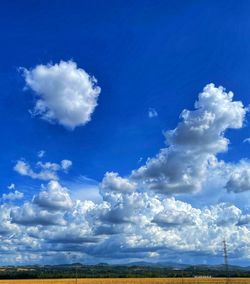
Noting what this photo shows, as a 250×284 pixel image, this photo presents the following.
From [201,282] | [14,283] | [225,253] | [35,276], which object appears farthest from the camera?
[35,276]

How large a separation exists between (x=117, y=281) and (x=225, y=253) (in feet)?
226

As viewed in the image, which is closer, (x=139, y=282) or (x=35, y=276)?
(x=139, y=282)

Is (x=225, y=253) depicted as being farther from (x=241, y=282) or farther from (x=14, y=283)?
(x=14, y=283)

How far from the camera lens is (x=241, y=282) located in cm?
14412

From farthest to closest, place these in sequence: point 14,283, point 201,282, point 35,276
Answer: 1. point 35,276
2. point 201,282
3. point 14,283

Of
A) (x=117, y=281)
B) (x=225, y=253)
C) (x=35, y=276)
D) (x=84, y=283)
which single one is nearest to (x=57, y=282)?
(x=84, y=283)

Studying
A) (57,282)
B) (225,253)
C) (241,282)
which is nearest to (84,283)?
(57,282)

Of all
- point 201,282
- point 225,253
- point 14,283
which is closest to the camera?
point 225,253

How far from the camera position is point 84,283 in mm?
152125

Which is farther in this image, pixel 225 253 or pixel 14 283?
pixel 14 283

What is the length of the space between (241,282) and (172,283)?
20.5 metres

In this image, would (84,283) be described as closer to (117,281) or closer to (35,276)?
(117,281)

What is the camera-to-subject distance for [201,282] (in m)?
148

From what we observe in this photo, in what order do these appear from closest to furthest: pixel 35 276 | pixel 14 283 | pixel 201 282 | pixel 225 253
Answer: pixel 225 253 < pixel 14 283 < pixel 201 282 < pixel 35 276
